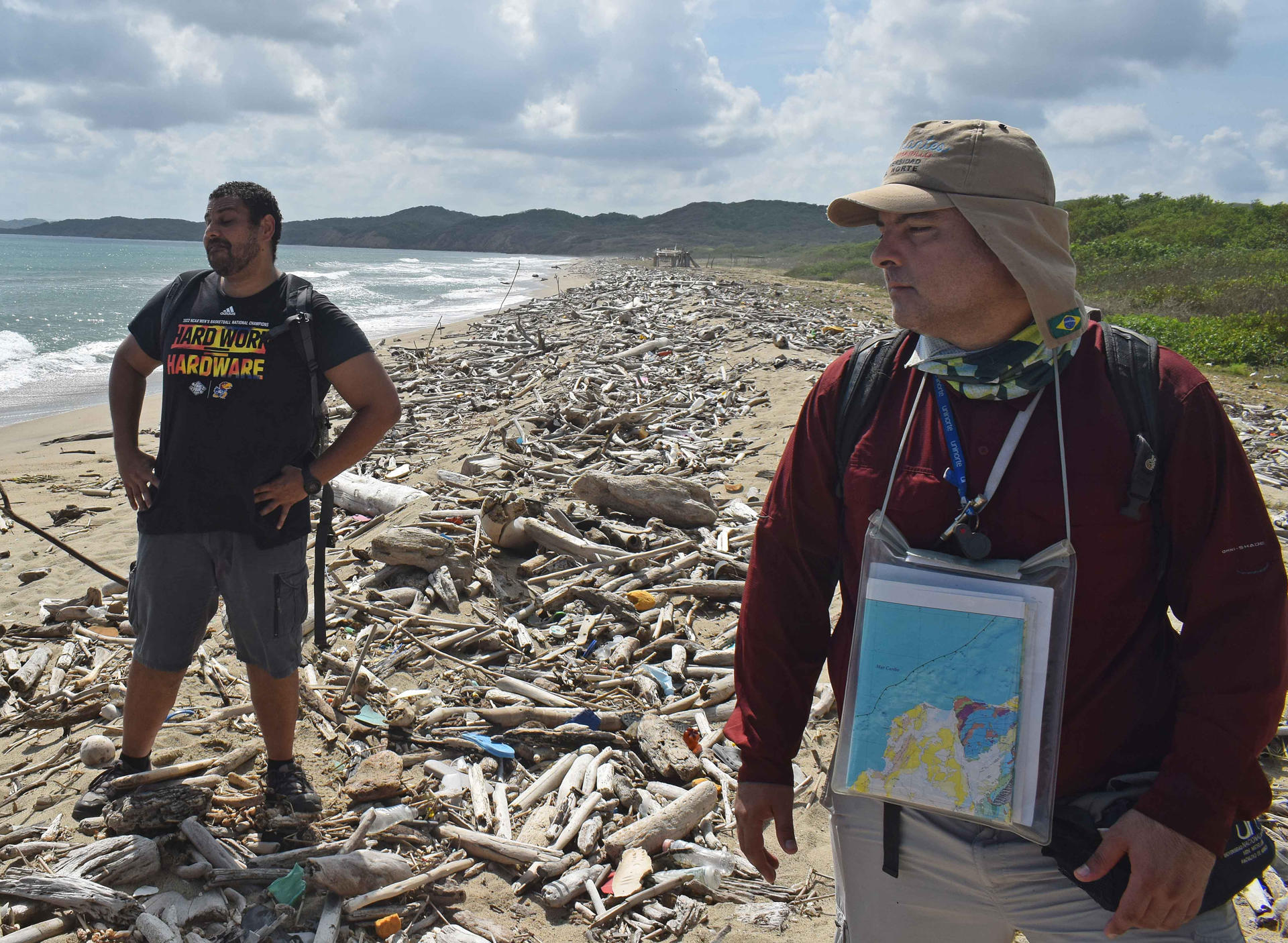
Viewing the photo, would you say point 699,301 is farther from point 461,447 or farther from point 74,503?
point 74,503

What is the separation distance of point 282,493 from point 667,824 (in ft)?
6.73

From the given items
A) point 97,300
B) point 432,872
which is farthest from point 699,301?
point 97,300

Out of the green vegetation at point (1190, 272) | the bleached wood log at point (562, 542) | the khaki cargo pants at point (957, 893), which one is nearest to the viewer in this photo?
the khaki cargo pants at point (957, 893)

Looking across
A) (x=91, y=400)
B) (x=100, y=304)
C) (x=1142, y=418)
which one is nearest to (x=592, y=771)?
(x=1142, y=418)

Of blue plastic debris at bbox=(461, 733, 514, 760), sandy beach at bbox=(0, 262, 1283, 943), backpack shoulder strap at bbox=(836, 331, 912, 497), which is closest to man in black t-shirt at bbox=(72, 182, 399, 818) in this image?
sandy beach at bbox=(0, 262, 1283, 943)

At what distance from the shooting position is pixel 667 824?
11.6 feet

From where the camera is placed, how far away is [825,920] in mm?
3145

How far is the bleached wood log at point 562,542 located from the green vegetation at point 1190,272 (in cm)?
290

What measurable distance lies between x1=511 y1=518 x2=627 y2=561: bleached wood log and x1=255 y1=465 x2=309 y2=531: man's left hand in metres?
3.10

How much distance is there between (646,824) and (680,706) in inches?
44.7

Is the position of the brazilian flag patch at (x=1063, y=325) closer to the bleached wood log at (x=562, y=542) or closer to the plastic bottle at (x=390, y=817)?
the plastic bottle at (x=390, y=817)

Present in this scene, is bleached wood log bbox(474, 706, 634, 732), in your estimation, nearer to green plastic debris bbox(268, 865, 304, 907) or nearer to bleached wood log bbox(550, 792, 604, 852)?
bleached wood log bbox(550, 792, 604, 852)

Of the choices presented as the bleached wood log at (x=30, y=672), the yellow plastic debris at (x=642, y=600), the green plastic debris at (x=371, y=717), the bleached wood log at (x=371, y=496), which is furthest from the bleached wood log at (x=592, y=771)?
the bleached wood log at (x=371, y=496)

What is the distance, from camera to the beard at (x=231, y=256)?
10.9 feet
